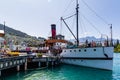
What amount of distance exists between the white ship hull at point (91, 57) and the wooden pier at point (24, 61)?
115 inches

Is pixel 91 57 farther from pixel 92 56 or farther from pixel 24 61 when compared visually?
pixel 24 61

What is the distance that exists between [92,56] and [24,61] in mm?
13436

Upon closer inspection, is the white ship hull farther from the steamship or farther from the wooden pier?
the wooden pier

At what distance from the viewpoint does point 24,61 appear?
36.9 meters

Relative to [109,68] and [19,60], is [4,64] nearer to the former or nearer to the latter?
[19,60]

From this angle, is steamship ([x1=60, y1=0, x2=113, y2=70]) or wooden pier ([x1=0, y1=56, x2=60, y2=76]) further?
steamship ([x1=60, y1=0, x2=113, y2=70])

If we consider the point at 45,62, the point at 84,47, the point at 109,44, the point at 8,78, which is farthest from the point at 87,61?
the point at 8,78

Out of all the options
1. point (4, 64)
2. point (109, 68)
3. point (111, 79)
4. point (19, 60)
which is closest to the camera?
point (4, 64)

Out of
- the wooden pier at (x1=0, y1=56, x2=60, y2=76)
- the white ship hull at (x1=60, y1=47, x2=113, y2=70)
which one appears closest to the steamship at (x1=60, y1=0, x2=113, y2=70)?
the white ship hull at (x1=60, y1=47, x2=113, y2=70)

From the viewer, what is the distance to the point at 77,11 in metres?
49.9

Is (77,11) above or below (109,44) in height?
above

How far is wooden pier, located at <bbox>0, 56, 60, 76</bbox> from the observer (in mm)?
28562

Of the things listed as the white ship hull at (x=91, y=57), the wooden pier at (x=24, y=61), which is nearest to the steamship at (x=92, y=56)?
the white ship hull at (x=91, y=57)

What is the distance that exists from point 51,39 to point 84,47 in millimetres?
15280
